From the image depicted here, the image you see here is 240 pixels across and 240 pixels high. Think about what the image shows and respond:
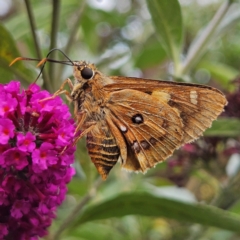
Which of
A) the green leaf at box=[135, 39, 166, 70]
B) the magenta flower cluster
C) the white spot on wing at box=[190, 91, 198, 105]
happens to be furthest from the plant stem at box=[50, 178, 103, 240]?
the green leaf at box=[135, 39, 166, 70]

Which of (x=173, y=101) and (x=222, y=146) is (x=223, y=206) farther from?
(x=173, y=101)

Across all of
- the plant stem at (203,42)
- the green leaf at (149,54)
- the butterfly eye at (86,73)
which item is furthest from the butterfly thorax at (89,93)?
the green leaf at (149,54)

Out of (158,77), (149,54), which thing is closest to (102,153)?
(158,77)

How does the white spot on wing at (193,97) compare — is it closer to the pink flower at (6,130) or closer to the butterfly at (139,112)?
the butterfly at (139,112)

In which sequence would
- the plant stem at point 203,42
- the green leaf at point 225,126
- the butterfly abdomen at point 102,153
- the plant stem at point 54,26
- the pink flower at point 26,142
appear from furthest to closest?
the plant stem at point 203,42 → the green leaf at point 225,126 → the plant stem at point 54,26 → the butterfly abdomen at point 102,153 → the pink flower at point 26,142

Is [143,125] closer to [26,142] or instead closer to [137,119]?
[137,119]

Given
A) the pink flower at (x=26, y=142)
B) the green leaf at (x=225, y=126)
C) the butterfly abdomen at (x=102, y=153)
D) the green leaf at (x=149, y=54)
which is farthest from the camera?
the green leaf at (x=149, y=54)

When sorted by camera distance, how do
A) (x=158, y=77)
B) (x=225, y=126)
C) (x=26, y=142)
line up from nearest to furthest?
1. (x=26, y=142)
2. (x=225, y=126)
3. (x=158, y=77)
